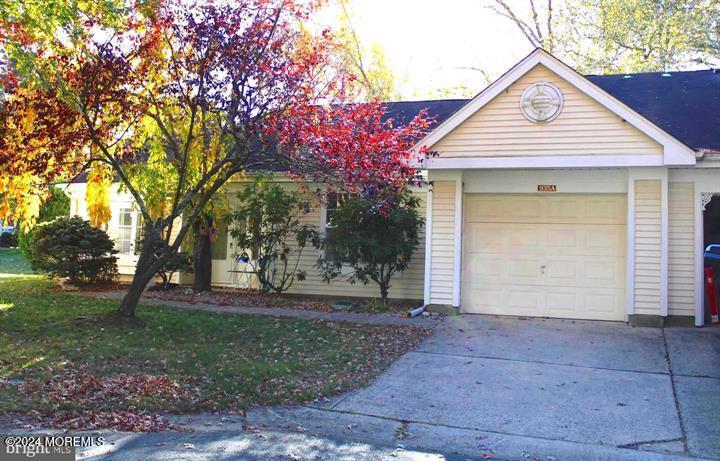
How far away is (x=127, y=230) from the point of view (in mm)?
17078

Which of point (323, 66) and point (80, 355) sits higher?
point (323, 66)

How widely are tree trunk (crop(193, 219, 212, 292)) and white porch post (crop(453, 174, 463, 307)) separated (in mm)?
6216

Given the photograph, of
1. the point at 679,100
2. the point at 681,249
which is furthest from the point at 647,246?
the point at 679,100

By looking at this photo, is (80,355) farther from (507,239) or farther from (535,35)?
(535,35)

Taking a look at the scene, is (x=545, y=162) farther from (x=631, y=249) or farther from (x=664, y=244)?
(x=664, y=244)

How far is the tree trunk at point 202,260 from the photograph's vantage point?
14.7 metres

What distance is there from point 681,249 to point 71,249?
12.6 m

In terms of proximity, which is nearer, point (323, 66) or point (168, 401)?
point (168, 401)

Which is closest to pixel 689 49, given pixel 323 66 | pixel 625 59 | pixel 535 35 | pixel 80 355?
pixel 625 59

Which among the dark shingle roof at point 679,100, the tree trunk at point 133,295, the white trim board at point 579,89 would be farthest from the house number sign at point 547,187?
the tree trunk at point 133,295

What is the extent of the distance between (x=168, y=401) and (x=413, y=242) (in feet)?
23.4

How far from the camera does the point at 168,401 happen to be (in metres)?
6.34

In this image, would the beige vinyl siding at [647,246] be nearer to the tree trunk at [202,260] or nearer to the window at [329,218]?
the window at [329,218]

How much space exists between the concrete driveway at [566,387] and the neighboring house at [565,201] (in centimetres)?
108
